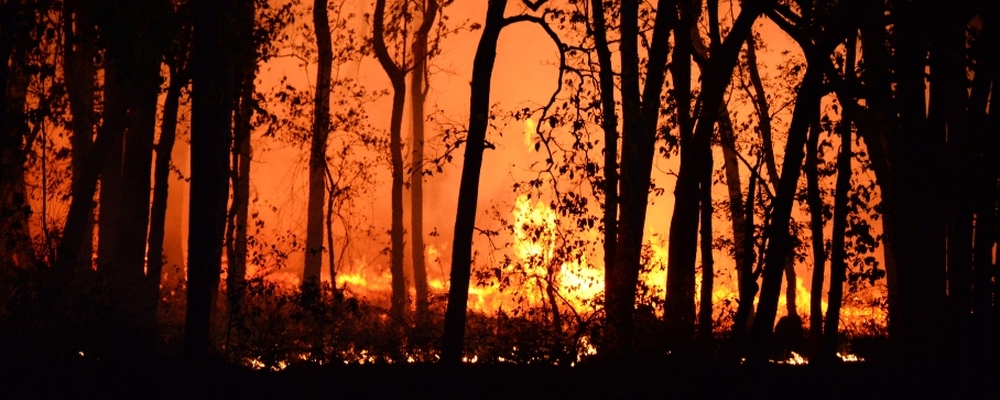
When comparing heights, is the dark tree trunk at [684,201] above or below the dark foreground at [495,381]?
above

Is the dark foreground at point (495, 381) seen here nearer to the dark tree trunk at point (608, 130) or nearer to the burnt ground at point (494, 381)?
the burnt ground at point (494, 381)

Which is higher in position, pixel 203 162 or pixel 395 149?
pixel 395 149

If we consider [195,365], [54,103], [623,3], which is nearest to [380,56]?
[54,103]

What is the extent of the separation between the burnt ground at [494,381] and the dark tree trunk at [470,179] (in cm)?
177

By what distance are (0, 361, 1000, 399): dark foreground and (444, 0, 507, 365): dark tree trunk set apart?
1.73 meters

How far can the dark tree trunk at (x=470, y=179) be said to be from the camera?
13.2m

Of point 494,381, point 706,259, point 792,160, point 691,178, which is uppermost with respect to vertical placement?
point 691,178

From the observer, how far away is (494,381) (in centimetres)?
1102

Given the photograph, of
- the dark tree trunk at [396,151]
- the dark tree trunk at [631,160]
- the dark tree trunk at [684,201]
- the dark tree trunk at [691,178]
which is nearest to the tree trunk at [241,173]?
the dark tree trunk at [396,151]

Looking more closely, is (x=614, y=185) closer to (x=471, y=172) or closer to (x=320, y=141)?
(x=471, y=172)

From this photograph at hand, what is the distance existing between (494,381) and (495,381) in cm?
1

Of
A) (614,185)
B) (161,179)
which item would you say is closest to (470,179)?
(614,185)

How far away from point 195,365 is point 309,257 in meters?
13.7

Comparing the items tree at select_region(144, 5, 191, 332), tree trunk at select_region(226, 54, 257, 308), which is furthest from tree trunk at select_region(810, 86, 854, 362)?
tree at select_region(144, 5, 191, 332)
